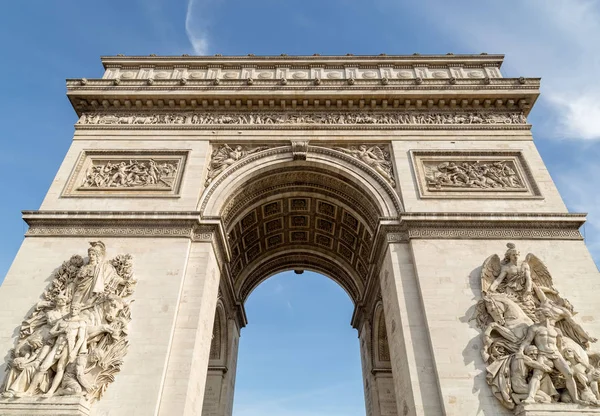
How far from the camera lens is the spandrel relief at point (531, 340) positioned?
8.91m

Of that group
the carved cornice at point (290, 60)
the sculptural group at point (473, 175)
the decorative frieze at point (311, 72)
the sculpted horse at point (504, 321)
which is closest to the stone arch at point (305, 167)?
the sculptural group at point (473, 175)

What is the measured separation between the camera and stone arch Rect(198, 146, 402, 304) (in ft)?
43.9

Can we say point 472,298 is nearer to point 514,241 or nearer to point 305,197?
point 514,241

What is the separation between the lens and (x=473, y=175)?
43.9 ft

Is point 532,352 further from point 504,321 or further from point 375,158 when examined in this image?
point 375,158

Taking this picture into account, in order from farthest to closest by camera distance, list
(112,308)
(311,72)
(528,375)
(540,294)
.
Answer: (311,72) → (540,294) → (112,308) → (528,375)

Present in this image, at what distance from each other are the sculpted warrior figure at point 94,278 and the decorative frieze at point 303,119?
5.65 meters

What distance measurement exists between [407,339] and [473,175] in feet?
20.3

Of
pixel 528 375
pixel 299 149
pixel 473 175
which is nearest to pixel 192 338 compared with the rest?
pixel 299 149

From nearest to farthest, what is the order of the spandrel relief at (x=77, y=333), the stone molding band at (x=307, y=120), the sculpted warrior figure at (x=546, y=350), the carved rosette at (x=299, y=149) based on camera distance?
the sculpted warrior figure at (x=546, y=350) → the spandrel relief at (x=77, y=333) → the carved rosette at (x=299, y=149) → the stone molding band at (x=307, y=120)

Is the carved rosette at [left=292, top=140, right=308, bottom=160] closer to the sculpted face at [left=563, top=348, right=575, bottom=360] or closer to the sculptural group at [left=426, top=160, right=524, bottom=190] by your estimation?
the sculptural group at [left=426, top=160, right=524, bottom=190]

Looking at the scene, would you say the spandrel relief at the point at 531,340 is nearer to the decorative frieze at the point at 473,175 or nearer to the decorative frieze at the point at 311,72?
the decorative frieze at the point at 473,175

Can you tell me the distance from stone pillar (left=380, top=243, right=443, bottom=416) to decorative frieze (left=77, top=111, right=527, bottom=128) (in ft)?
17.6

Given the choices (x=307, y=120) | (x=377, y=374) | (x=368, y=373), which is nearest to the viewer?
(x=307, y=120)
